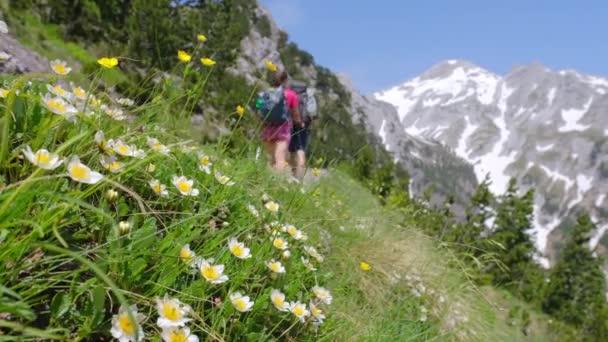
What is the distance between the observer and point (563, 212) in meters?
180

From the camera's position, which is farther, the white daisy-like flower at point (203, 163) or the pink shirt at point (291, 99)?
the pink shirt at point (291, 99)

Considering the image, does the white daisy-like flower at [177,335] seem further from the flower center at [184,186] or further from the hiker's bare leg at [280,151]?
the hiker's bare leg at [280,151]

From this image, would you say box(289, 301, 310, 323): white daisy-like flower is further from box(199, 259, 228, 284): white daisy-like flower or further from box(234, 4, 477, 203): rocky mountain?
box(234, 4, 477, 203): rocky mountain

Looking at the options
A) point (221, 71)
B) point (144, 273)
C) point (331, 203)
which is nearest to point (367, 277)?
point (331, 203)

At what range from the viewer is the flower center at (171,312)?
51.5 inches

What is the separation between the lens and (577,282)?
118ft

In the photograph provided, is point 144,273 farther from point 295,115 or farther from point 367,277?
point 295,115

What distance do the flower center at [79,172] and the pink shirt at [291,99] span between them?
208 inches

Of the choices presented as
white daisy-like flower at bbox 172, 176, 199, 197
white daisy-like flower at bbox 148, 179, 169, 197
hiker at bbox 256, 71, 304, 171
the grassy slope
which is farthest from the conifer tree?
white daisy-like flower at bbox 148, 179, 169, 197

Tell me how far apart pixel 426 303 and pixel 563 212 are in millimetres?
201220

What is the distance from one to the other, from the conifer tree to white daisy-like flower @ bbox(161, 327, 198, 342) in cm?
3025

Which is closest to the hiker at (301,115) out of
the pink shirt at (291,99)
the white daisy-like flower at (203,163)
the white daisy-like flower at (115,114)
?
the pink shirt at (291,99)

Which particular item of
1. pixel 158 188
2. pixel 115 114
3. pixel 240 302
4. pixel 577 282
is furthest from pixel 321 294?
pixel 577 282

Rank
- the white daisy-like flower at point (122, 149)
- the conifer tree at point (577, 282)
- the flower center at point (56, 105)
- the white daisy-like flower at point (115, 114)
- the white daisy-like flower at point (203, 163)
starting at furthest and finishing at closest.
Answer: the conifer tree at point (577, 282), the white daisy-like flower at point (203, 163), the white daisy-like flower at point (115, 114), the white daisy-like flower at point (122, 149), the flower center at point (56, 105)
